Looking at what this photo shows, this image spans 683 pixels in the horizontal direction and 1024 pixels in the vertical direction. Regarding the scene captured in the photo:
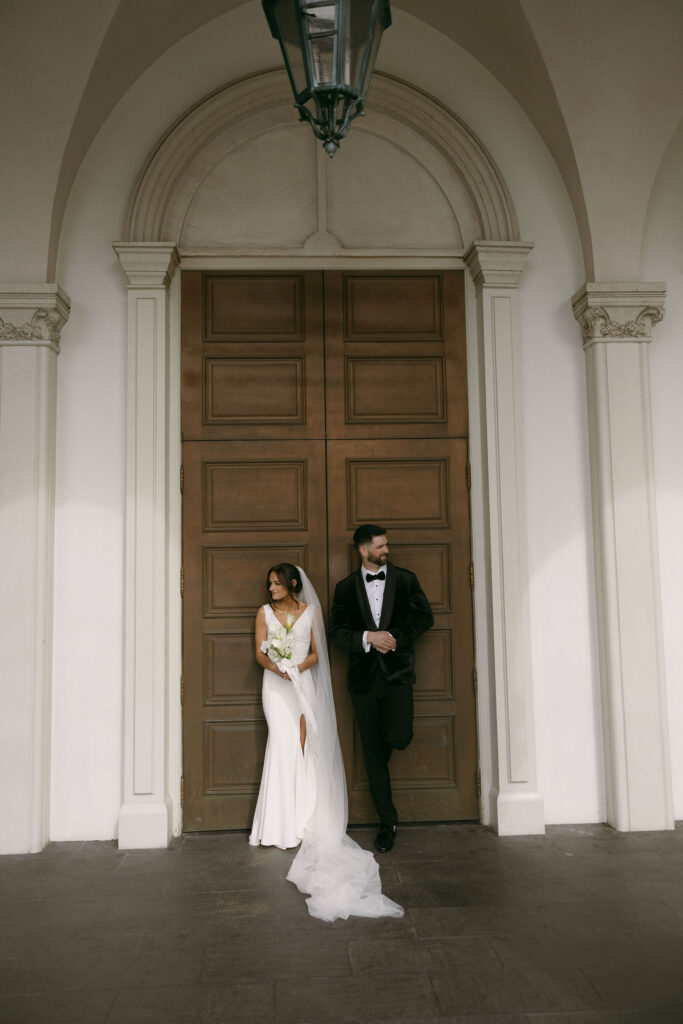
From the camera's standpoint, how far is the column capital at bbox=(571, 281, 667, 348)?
536 cm

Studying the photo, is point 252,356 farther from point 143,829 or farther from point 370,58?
point 143,829

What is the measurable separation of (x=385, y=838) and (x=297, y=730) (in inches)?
35.7

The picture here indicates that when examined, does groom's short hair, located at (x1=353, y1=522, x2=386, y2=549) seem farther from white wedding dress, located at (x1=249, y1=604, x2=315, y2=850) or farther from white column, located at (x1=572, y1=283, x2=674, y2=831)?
white column, located at (x1=572, y1=283, x2=674, y2=831)

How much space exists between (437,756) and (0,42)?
581 centimetres

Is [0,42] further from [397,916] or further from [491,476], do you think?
[397,916]

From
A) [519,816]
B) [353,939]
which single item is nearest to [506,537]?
[519,816]

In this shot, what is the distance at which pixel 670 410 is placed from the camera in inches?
220

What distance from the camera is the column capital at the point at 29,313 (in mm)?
5090

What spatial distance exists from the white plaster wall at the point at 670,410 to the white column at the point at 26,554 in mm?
4476

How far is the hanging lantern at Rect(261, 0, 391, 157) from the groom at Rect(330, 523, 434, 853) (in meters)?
2.62

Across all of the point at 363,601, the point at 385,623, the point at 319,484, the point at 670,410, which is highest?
the point at 670,410

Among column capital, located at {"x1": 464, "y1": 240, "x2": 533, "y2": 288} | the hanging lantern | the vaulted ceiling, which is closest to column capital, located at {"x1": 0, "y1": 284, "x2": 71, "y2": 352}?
the vaulted ceiling

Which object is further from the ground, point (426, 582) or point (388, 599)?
point (426, 582)

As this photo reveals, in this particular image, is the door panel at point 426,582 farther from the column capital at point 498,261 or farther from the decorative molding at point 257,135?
the decorative molding at point 257,135
